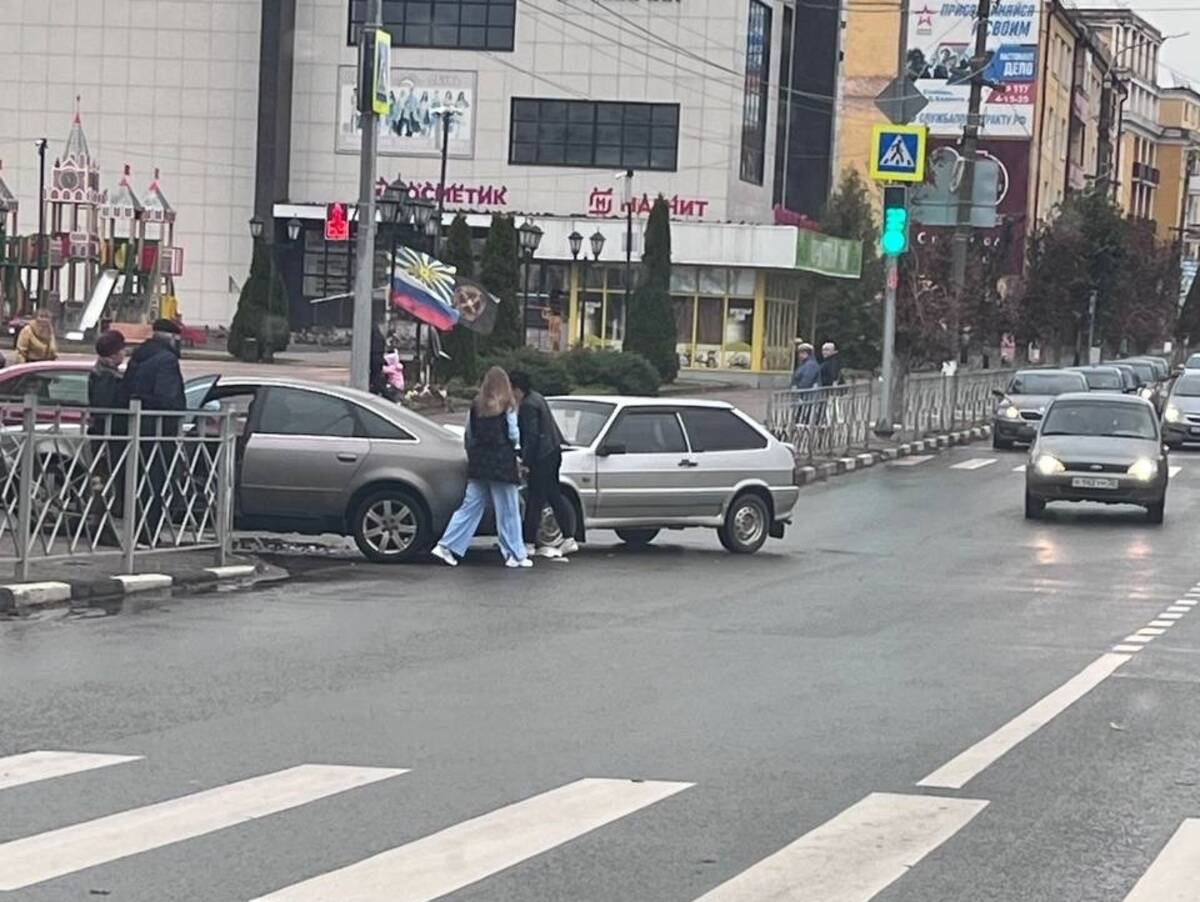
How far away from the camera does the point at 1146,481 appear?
85.1 ft

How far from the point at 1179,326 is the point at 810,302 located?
196ft

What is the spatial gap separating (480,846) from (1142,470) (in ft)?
65.4

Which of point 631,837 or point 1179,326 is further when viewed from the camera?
point 1179,326

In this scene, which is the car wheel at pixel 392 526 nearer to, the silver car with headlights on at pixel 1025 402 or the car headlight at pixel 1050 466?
the car headlight at pixel 1050 466

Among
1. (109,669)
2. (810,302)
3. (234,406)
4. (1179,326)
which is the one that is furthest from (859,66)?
(109,669)

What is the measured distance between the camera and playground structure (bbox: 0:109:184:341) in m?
59.1

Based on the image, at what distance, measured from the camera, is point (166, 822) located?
7695mm

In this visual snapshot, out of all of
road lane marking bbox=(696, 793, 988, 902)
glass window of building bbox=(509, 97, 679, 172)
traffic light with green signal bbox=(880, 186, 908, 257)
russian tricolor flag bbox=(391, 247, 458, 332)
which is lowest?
road lane marking bbox=(696, 793, 988, 902)

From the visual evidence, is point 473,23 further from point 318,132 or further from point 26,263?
point 26,263

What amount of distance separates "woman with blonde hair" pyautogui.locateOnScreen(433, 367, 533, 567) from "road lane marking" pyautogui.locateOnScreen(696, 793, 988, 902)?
974cm

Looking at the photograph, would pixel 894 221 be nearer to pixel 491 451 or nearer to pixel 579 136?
pixel 491 451

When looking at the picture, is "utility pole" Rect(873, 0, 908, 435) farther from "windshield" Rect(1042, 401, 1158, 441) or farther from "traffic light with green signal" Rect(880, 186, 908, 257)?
"windshield" Rect(1042, 401, 1158, 441)

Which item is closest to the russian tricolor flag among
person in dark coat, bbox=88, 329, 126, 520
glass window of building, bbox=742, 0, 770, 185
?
person in dark coat, bbox=88, 329, 126, 520

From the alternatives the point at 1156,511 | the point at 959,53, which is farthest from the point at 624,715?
the point at 959,53
